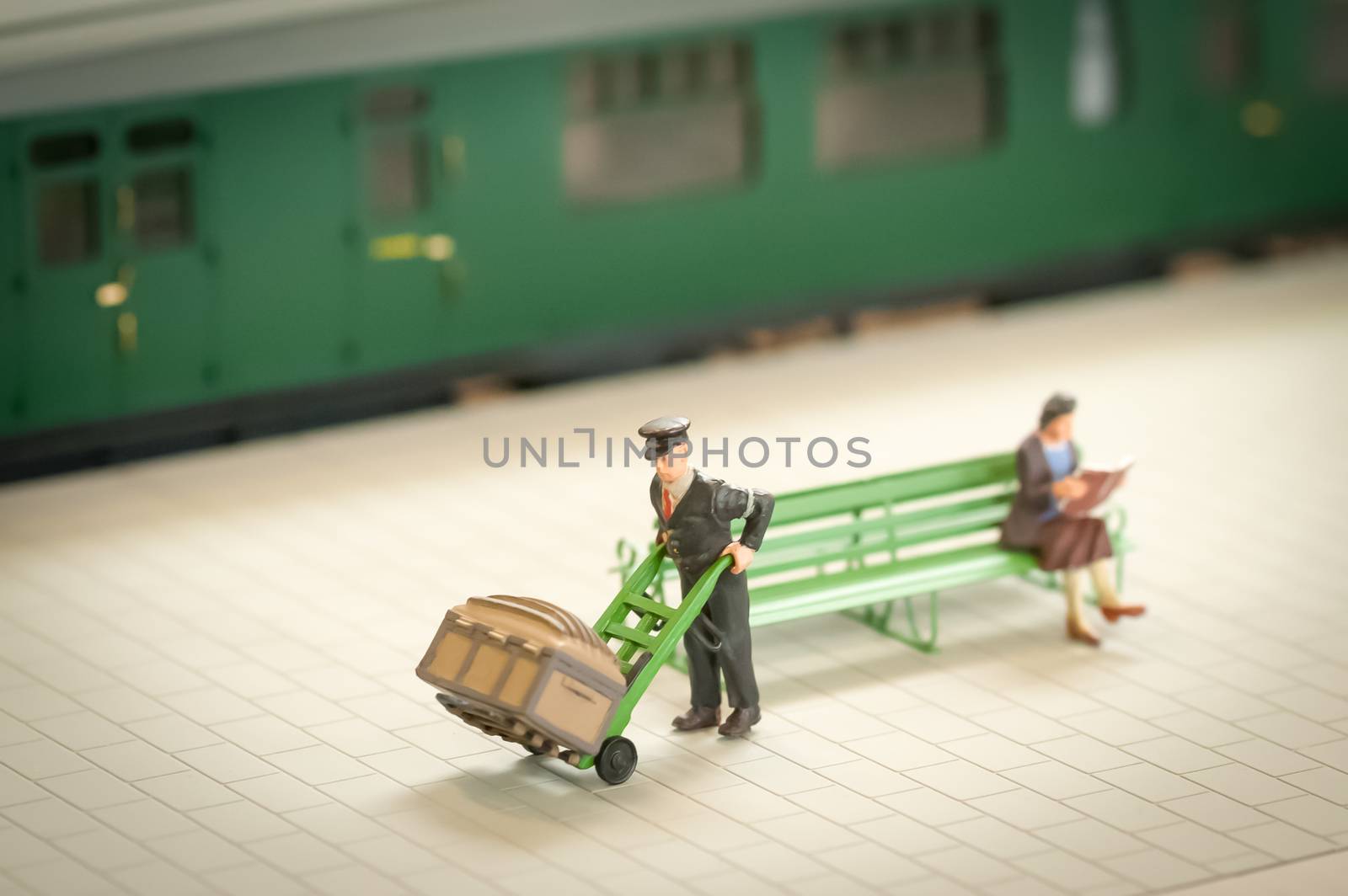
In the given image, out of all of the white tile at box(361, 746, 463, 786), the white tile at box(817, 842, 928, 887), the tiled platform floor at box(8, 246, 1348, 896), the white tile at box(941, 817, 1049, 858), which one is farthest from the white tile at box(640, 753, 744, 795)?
the white tile at box(941, 817, 1049, 858)

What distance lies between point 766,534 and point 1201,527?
291 centimetres

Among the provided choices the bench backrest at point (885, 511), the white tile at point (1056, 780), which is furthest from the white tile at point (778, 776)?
the bench backrest at point (885, 511)

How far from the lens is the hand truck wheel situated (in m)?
8.65

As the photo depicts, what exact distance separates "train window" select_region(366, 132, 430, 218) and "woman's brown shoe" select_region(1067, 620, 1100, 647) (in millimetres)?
5902

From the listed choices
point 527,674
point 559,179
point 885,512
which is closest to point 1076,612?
point 885,512

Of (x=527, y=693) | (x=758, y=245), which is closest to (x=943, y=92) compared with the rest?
(x=758, y=245)

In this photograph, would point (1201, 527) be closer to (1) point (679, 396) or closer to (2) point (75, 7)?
(1) point (679, 396)

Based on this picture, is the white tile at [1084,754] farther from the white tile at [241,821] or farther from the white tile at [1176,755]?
the white tile at [241,821]

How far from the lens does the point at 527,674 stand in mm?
8367

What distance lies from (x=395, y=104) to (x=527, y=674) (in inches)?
252

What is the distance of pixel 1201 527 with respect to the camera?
38.7 ft

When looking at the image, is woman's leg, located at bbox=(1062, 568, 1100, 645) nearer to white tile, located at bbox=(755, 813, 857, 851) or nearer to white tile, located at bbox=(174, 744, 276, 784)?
white tile, located at bbox=(755, 813, 857, 851)

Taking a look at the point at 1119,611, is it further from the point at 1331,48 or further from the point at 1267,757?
the point at 1331,48

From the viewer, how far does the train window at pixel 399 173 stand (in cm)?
1374
